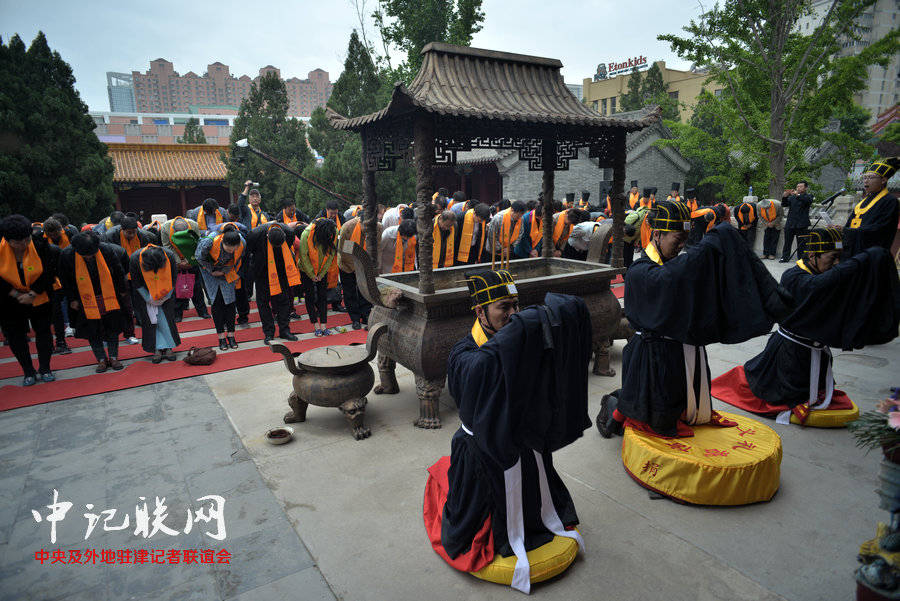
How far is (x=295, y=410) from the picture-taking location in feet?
16.0

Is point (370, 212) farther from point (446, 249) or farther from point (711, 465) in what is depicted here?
point (711, 465)

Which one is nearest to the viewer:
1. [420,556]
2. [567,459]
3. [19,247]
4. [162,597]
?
[162,597]

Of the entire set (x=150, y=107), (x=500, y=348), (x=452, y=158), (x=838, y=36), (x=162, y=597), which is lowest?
(x=162, y=597)

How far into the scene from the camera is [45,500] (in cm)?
366

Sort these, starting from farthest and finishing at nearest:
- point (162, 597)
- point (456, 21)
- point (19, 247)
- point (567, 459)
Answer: point (456, 21) → point (19, 247) → point (567, 459) → point (162, 597)

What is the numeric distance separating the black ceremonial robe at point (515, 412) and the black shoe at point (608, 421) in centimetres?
153

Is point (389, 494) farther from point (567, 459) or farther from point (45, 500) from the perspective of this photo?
point (45, 500)

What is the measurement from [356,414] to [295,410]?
0.70 metres

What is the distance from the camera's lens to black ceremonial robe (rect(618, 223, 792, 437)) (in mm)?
3381

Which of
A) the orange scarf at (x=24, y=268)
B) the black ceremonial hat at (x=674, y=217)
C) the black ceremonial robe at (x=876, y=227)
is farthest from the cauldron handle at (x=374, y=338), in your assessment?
the black ceremonial robe at (x=876, y=227)

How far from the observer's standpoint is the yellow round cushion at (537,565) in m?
2.74

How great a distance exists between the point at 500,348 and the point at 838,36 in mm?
17064

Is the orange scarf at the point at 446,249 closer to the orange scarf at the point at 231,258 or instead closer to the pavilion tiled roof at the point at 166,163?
the orange scarf at the point at 231,258

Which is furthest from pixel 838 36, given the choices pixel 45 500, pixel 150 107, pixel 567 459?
pixel 150 107
